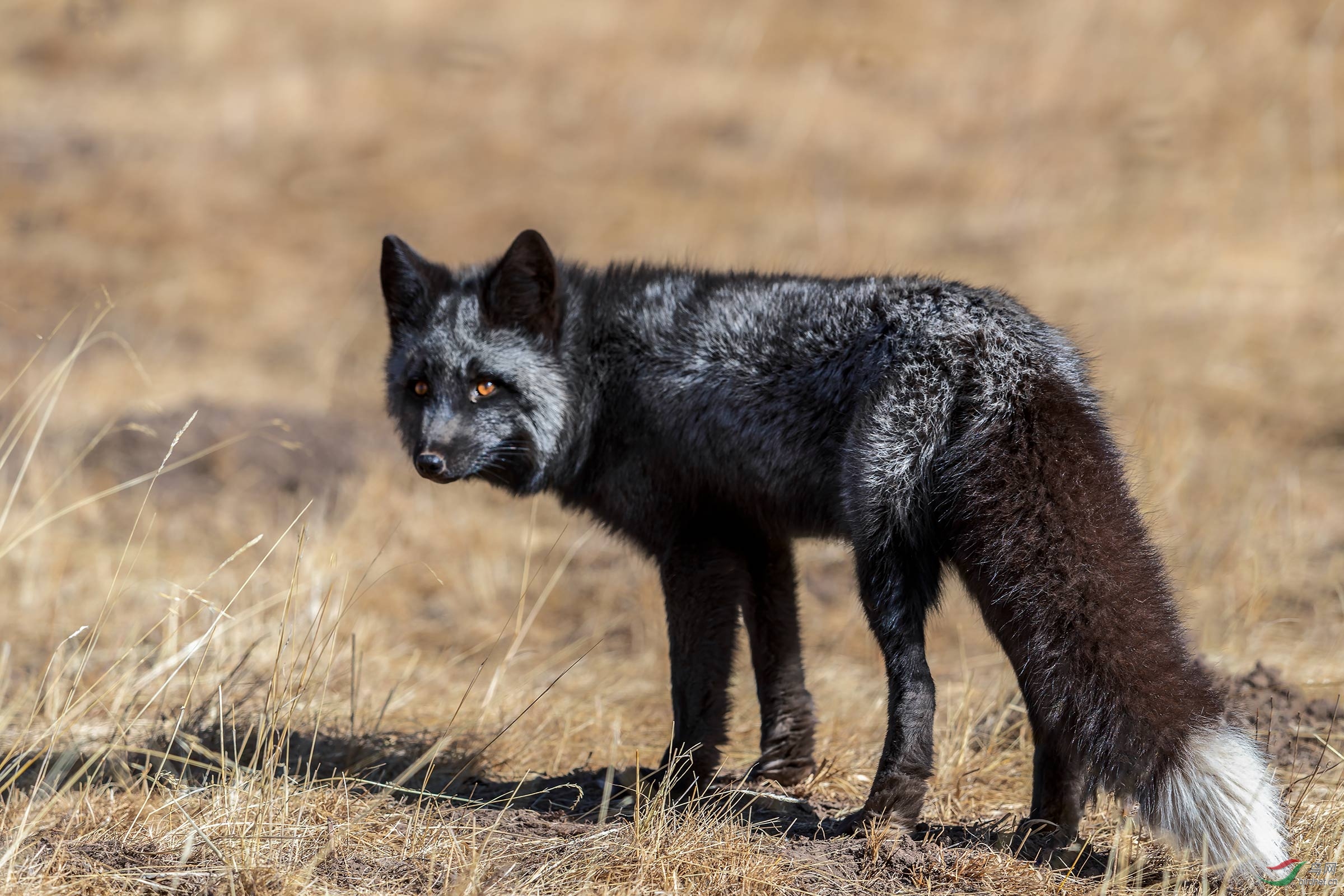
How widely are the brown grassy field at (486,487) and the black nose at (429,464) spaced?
425 millimetres

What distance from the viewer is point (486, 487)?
9594 mm

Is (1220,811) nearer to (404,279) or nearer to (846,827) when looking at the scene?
(846,827)

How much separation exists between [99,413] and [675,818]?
781 cm

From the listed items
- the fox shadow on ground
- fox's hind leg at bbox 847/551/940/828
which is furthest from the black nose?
fox's hind leg at bbox 847/551/940/828

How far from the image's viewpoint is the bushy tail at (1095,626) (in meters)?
3.25

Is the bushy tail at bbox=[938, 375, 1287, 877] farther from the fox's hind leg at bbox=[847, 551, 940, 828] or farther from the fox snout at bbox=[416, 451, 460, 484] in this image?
the fox snout at bbox=[416, 451, 460, 484]

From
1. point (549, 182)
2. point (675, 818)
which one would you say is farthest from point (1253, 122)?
point (675, 818)

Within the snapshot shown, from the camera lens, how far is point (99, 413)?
9.71 meters

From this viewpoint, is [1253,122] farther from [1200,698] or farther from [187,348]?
[1200,698]

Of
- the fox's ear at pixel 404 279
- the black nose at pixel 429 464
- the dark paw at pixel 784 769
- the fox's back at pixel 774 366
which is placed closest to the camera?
the fox's back at pixel 774 366

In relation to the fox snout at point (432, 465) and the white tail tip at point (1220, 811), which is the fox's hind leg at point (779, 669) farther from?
the white tail tip at point (1220, 811)

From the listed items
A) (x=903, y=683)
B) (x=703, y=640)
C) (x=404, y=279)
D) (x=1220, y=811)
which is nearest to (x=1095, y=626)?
(x=1220, y=811)

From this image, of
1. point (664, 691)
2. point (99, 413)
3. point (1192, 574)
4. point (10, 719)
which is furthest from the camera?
point (99, 413)

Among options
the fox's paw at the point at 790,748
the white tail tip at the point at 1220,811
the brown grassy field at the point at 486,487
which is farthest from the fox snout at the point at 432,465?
the white tail tip at the point at 1220,811
